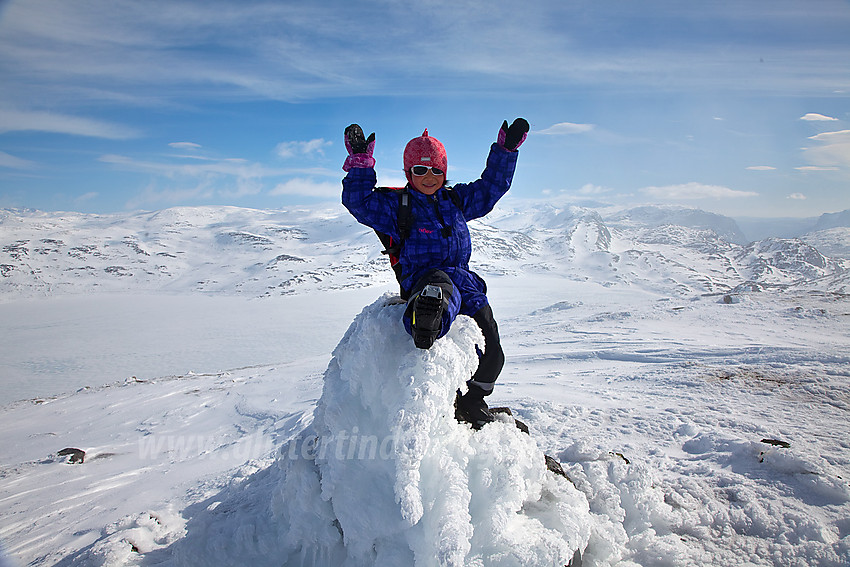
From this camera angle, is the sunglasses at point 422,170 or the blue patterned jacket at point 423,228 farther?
the sunglasses at point 422,170

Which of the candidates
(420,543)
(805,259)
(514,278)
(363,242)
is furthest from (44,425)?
(805,259)

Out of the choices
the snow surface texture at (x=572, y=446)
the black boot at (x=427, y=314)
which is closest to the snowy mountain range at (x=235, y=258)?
the snow surface texture at (x=572, y=446)

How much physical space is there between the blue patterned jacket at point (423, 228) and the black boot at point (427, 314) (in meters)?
0.57

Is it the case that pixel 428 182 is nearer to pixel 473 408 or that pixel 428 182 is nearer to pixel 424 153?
pixel 424 153

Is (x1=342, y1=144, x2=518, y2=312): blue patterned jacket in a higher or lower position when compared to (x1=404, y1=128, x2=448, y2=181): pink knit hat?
lower

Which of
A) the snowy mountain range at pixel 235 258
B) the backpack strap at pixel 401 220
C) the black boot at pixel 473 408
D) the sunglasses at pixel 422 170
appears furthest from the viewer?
the snowy mountain range at pixel 235 258

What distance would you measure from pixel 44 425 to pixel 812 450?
11330mm

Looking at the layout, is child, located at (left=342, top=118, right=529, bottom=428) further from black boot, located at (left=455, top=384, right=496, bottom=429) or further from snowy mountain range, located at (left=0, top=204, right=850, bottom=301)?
snowy mountain range, located at (left=0, top=204, right=850, bottom=301)

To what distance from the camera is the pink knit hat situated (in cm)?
307

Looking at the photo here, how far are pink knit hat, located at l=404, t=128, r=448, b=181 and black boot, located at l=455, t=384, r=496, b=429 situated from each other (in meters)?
→ 1.69

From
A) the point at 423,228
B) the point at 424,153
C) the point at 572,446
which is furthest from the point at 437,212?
the point at 572,446

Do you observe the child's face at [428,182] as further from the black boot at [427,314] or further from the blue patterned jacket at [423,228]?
the black boot at [427,314]

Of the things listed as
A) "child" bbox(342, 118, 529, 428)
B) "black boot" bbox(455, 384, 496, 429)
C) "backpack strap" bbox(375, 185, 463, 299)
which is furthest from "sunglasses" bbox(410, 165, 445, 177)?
"black boot" bbox(455, 384, 496, 429)

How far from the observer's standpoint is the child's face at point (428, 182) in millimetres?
3088
